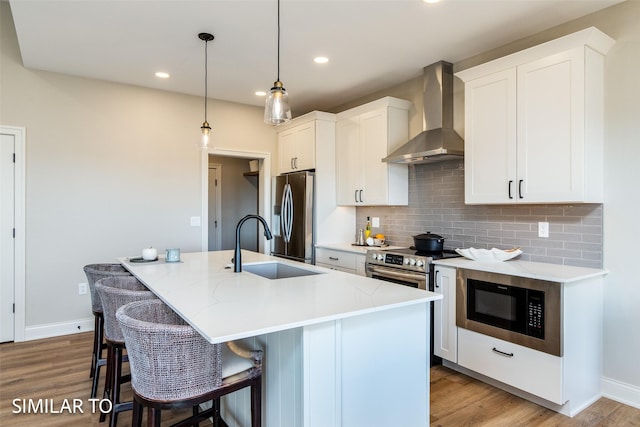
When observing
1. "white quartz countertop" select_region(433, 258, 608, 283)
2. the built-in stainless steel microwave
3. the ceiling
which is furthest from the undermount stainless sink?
the ceiling

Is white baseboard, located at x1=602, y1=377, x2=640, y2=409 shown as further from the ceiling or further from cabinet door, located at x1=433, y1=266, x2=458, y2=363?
the ceiling

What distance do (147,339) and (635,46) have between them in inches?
132

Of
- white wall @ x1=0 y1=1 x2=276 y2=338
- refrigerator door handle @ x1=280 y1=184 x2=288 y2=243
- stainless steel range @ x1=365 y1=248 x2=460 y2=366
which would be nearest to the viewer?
stainless steel range @ x1=365 y1=248 x2=460 y2=366

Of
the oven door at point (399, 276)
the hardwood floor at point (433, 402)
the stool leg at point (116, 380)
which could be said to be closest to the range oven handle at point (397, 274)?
the oven door at point (399, 276)

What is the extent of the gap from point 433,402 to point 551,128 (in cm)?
207

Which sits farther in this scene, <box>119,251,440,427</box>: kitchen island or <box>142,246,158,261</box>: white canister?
<box>142,246,158,261</box>: white canister

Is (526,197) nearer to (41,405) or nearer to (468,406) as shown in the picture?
(468,406)

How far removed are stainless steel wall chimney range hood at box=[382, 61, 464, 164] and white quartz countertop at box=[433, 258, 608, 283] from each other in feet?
3.36

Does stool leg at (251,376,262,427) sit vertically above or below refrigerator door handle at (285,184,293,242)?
below

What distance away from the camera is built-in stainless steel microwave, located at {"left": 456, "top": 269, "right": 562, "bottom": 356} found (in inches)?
92.3

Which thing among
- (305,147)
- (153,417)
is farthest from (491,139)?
(153,417)

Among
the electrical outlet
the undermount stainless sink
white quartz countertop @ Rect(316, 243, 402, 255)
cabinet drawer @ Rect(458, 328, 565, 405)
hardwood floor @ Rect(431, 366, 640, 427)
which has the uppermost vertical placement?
the electrical outlet

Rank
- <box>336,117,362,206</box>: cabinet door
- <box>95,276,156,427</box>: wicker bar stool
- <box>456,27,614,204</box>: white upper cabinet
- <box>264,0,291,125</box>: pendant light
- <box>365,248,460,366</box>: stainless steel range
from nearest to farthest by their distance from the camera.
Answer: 1. <box>95,276,156,427</box>: wicker bar stool
2. <box>264,0,291,125</box>: pendant light
3. <box>456,27,614,204</box>: white upper cabinet
4. <box>365,248,460,366</box>: stainless steel range
5. <box>336,117,362,206</box>: cabinet door

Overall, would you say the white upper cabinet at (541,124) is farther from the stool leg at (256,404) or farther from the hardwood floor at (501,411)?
the stool leg at (256,404)
